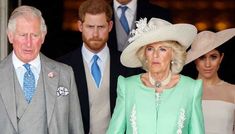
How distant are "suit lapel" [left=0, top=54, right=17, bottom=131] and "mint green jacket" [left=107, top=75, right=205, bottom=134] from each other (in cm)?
61

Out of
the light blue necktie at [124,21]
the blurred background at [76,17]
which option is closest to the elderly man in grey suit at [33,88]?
the light blue necktie at [124,21]

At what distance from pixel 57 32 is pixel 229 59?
1.80 metres

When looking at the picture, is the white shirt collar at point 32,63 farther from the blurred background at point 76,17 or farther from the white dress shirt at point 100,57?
the blurred background at point 76,17

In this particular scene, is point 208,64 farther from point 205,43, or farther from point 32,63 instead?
point 32,63

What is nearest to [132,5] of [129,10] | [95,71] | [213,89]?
[129,10]

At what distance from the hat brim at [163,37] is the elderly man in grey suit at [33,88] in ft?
1.37

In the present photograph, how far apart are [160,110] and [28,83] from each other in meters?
0.84

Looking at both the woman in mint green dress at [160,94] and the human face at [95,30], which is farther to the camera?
the human face at [95,30]

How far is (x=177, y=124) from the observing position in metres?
4.16

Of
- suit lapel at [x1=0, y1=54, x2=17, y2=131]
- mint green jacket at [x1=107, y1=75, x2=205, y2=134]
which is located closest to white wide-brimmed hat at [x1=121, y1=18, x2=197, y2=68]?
mint green jacket at [x1=107, y1=75, x2=205, y2=134]

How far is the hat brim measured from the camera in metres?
4.22

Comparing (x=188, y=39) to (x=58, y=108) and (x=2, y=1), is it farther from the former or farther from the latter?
(x=2, y=1)

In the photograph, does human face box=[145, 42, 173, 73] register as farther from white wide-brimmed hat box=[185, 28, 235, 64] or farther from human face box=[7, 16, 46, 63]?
white wide-brimmed hat box=[185, 28, 235, 64]

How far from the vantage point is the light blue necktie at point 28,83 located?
4269mm
